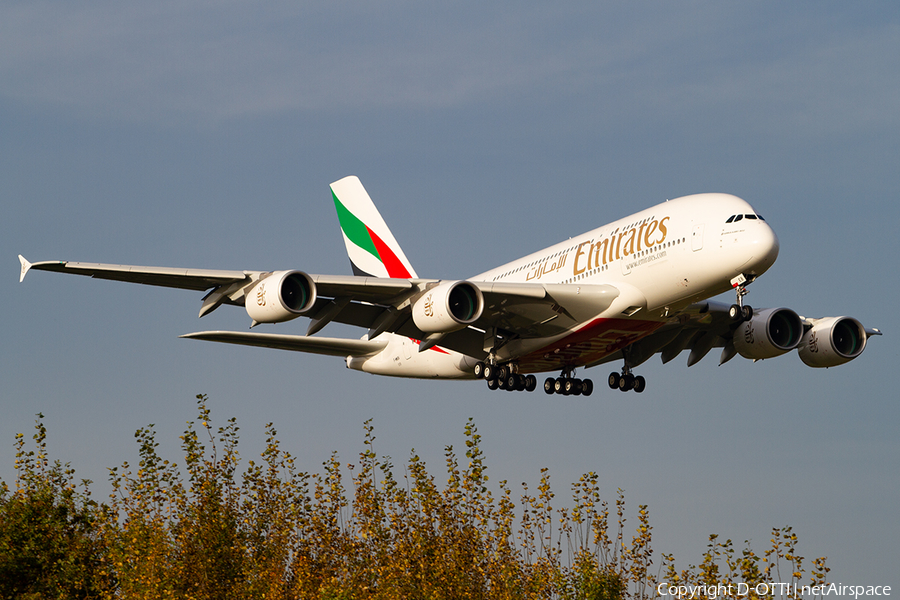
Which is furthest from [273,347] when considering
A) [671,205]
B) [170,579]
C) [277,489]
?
[671,205]

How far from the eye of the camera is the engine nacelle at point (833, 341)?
36156 mm

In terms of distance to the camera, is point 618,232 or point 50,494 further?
point 50,494

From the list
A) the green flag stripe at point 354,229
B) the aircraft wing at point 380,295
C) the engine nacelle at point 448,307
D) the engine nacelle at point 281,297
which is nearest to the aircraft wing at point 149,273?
the aircraft wing at point 380,295

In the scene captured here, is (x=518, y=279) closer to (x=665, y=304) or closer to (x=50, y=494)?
(x=665, y=304)

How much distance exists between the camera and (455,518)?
104 feet

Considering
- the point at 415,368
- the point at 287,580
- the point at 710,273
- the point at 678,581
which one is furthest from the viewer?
the point at 415,368

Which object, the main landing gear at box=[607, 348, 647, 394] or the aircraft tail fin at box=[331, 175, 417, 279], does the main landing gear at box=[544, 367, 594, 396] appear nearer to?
the main landing gear at box=[607, 348, 647, 394]

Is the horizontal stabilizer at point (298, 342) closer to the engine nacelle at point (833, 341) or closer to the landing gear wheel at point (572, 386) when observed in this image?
the landing gear wheel at point (572, 386)

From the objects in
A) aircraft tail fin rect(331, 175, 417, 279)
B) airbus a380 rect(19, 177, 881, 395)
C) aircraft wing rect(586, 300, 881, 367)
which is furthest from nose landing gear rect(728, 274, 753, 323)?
aircraft tail fin rect(331, 175, 417, 279)

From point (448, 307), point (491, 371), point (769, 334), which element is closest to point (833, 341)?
point (769, 334)

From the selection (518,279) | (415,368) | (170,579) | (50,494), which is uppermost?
(518,279)

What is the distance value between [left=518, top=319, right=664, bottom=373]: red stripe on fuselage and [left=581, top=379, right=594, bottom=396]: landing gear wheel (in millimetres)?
861

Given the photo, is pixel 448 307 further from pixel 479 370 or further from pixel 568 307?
pixel 479 370

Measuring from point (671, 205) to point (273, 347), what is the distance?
46.5ft
